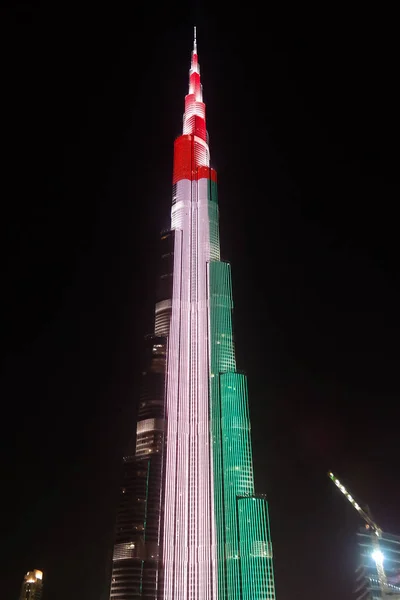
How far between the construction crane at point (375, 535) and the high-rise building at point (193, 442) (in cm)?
1547

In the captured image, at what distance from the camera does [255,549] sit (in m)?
70.8

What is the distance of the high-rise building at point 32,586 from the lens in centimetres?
11662

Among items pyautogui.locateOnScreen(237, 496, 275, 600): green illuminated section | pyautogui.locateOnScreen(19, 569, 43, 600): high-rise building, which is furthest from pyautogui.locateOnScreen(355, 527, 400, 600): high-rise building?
pyautogui.locateOnScreen(19, 569, 43, 600): high-rise building

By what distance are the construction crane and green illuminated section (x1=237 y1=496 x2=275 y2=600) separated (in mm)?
15466

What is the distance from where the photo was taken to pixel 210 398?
8188 centimetres

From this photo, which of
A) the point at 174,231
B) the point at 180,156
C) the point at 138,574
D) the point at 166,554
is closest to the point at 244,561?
the point at 166,554

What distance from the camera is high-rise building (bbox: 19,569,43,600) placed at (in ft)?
383

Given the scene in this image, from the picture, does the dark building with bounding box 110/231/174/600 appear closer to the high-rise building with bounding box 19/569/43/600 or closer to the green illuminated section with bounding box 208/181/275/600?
the green illuminated section with bounding box 208/181/275/600

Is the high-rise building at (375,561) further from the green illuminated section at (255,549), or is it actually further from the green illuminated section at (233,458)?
the green illuminated section at (233,458)

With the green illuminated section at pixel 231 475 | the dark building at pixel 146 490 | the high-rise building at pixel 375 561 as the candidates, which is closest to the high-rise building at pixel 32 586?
the dark building at pixel 146 490

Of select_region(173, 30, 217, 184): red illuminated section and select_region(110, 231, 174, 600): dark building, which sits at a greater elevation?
select_region(173, 30, 217, 184): red illuminated section

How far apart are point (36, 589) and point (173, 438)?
6369 centimetres

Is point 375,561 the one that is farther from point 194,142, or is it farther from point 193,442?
point 194,142

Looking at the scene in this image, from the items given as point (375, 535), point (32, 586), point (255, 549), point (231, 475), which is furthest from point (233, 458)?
point (32, 586)
